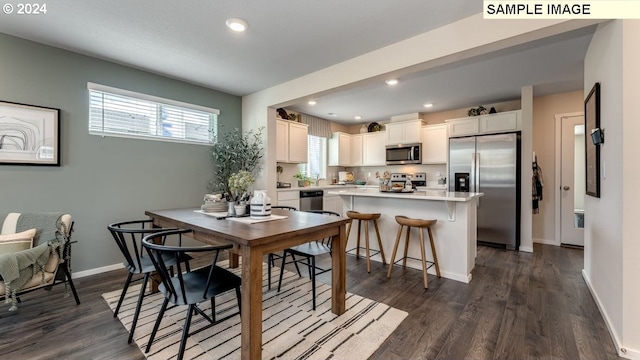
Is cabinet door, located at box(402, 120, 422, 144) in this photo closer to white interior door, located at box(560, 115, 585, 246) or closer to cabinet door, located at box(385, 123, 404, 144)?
cabinet door, located at box(385, 123, 404, 144)

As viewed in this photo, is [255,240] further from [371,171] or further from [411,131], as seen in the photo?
[371,171]

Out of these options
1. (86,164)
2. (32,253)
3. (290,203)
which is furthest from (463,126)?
(32,253)

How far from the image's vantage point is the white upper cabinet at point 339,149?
6.29 metres

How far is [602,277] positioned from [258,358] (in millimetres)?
2711

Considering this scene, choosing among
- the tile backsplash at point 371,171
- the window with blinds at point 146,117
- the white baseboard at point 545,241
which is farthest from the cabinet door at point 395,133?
the window with blinds at point 146,117

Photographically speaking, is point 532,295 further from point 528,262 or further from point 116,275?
point 116,275

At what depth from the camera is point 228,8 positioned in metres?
2.16

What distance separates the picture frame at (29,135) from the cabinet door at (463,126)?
5.52 meters

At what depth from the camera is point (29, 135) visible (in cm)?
266

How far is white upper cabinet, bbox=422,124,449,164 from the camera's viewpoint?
17.1 feet

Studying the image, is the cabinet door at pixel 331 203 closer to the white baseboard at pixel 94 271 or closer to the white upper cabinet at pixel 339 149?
the white upper cabinet at pixel 339 149

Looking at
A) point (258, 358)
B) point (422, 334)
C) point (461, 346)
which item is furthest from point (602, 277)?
point (258, 358)

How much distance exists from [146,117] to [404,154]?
457 centimetres

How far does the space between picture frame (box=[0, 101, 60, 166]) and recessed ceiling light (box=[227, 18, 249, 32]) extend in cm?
209
